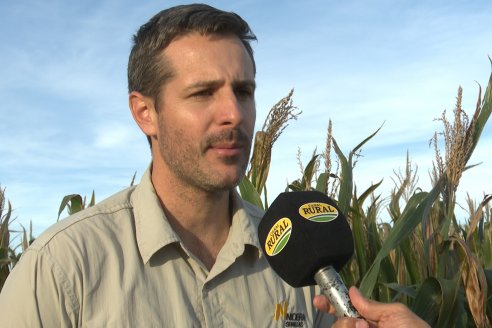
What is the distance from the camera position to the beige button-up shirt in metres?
2.12

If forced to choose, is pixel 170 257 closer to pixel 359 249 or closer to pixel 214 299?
pixel 214 299

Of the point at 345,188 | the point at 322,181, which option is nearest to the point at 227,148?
the point at 345,188

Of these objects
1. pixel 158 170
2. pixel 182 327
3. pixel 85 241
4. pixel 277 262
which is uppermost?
pixel 158 170

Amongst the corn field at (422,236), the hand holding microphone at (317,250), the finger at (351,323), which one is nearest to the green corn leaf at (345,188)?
the corn field at (422,236)

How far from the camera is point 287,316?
2.52 meters

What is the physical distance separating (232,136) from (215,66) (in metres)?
0.28

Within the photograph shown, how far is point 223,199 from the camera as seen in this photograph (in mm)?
2605

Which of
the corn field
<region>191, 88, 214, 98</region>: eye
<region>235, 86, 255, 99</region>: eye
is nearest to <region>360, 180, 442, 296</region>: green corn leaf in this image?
the corn field

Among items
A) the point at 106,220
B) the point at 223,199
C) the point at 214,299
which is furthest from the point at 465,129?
the point at 106,220

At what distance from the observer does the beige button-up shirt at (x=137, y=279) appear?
212 centimetres

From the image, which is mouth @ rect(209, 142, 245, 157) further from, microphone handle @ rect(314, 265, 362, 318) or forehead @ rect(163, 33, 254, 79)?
microphone handle @ rect(314, 265, 362, 318)

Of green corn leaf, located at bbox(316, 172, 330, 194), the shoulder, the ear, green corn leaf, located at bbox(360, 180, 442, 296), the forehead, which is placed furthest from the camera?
green corn leaf, located at bbox(316, 172, 330, 194)

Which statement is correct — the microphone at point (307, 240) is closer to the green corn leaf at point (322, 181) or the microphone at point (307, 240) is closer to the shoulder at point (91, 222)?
the shoulder at point (91, 222)

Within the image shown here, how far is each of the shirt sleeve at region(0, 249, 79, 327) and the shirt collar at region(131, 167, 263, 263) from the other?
0.98ft
